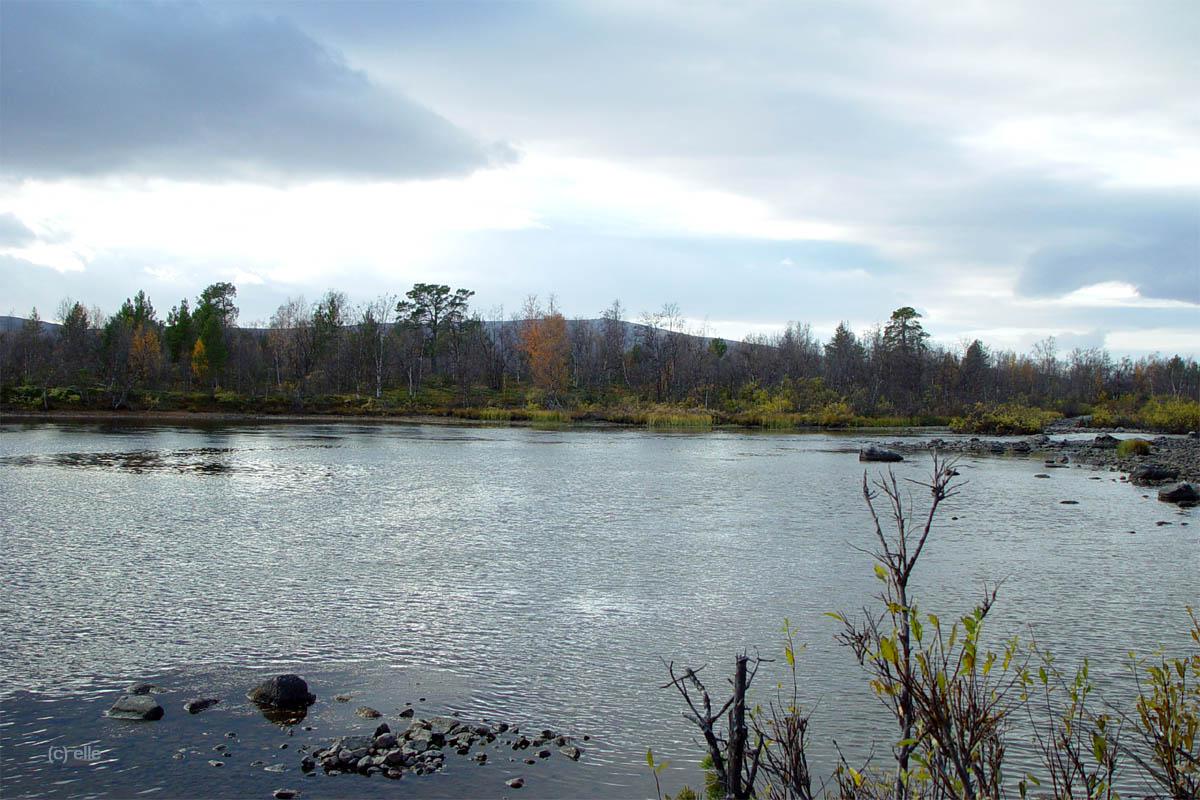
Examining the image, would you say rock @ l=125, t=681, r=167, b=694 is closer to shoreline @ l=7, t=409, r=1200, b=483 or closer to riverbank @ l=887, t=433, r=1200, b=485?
shoreline @ l=7, t=409, r=1200, b=483

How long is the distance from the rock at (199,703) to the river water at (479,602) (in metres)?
0.12

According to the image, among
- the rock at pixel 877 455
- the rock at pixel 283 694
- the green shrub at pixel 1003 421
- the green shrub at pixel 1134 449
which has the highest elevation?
the green shrub at pixel 1003 421

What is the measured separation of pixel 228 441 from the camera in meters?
45.8

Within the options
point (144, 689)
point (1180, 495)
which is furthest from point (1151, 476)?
point (144, 689)

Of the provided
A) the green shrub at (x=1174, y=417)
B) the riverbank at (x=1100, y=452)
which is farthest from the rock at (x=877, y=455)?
the green shrub at (x=1174, y=417)

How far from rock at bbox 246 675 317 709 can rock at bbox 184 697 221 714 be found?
340mm

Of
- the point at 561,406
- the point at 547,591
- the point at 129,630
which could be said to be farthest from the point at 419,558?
the point at 561,406

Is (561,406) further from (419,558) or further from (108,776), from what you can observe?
(108,776)

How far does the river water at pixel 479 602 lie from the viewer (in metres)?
7.64

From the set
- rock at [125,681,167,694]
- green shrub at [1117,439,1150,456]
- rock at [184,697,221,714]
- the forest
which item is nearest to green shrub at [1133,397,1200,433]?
the forest

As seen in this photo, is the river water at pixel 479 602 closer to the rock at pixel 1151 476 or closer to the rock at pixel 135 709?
the rock at pixel 135 709

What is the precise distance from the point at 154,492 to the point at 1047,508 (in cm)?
2669

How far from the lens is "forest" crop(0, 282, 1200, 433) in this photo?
80.3 m

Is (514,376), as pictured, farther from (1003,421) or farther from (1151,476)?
(1151,476)
